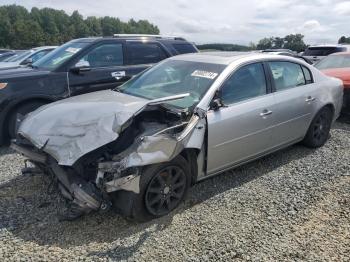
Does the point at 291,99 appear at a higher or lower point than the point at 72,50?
lower

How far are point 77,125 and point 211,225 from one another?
1.67 meters

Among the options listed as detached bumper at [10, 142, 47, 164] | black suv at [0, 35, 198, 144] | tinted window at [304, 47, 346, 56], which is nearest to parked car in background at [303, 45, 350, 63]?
tinted window at [304, 47, 346, 56]

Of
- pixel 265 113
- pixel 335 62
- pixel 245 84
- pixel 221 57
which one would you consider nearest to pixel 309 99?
pixel 265 113

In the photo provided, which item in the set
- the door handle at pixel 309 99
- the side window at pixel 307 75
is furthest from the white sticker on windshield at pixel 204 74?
the side window at pixel 307 75

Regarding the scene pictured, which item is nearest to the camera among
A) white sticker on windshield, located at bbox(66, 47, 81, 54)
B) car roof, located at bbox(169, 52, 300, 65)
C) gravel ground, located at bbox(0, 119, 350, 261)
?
gravel ground, located at bbox(0, 119, 350, 261)

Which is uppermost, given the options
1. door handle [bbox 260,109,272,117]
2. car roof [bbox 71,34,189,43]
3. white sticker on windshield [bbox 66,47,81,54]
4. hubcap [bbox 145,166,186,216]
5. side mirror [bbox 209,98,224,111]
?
car roof [bbox 71,34,189,43]

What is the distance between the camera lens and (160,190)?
11.9 feet

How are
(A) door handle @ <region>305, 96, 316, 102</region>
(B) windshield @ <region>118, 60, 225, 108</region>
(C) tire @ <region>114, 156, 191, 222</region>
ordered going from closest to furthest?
(C) tire @ <region>114, 156, 191, 222</region>
(B) windshield @ <region>118, 60, 225, 108</region>
(A) door handle @ <region>305, 96, 316, 102</region>

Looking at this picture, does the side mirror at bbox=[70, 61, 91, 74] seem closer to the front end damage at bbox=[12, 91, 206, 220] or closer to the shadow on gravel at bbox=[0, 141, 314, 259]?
the shadow on gravel at bbox=[0, 141, 314, 259]

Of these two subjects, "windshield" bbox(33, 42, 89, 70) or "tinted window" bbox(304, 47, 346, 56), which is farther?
"tinted window" bbox(304, 47, 346, 56)

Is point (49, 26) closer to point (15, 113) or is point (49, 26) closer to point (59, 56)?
point (59, 56)

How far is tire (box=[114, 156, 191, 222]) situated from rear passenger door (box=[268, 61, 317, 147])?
1676 mm


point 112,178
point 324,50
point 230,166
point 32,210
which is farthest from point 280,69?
point 324,50

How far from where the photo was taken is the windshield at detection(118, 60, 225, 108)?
4.07 meters
